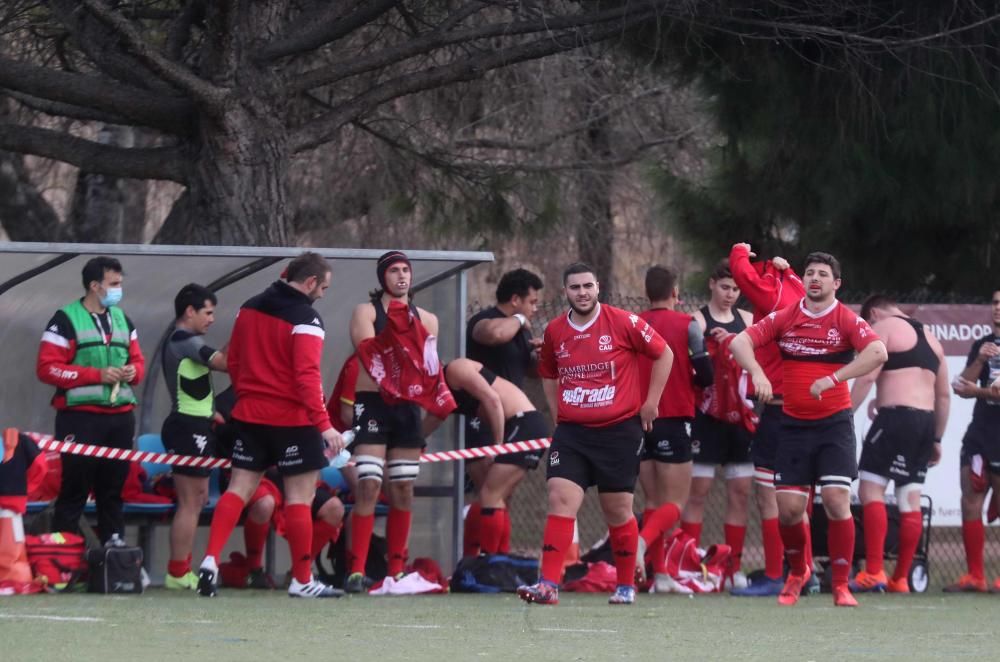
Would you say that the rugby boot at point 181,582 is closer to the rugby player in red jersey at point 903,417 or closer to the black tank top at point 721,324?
the black tank top at point 721,324

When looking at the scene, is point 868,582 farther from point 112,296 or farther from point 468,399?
point 112,296

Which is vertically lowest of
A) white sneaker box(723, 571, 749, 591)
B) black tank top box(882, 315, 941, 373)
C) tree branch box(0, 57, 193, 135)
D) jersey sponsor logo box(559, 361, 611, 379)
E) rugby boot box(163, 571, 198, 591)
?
white sneaker box(723, 571, 749, 591)

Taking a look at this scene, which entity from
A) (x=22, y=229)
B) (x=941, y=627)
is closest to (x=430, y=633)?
(x=941, y=627)

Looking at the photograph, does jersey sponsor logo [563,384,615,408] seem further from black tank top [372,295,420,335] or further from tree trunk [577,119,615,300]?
tree trunk [577,119,615,300]

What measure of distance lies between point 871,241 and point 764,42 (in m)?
3.20

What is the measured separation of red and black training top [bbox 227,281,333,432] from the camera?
9.57 m

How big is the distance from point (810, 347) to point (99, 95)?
5498 mm

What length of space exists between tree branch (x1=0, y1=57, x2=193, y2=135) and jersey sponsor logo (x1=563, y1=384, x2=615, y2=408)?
4.52 m

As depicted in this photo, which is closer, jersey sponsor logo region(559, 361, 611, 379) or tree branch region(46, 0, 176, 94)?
jersey sponsor logo region(559, 361, 611, 379)

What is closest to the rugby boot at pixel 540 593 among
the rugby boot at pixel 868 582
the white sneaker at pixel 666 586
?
the white sneaker at pixel 666 586

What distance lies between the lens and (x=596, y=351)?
9.01 meters

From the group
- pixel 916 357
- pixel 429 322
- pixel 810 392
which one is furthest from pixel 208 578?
pixel 916 357

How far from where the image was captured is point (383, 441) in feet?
34.0

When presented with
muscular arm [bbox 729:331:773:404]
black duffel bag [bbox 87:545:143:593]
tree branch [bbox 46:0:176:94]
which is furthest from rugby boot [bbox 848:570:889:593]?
tree branch [bbox 46:0:176:94]
